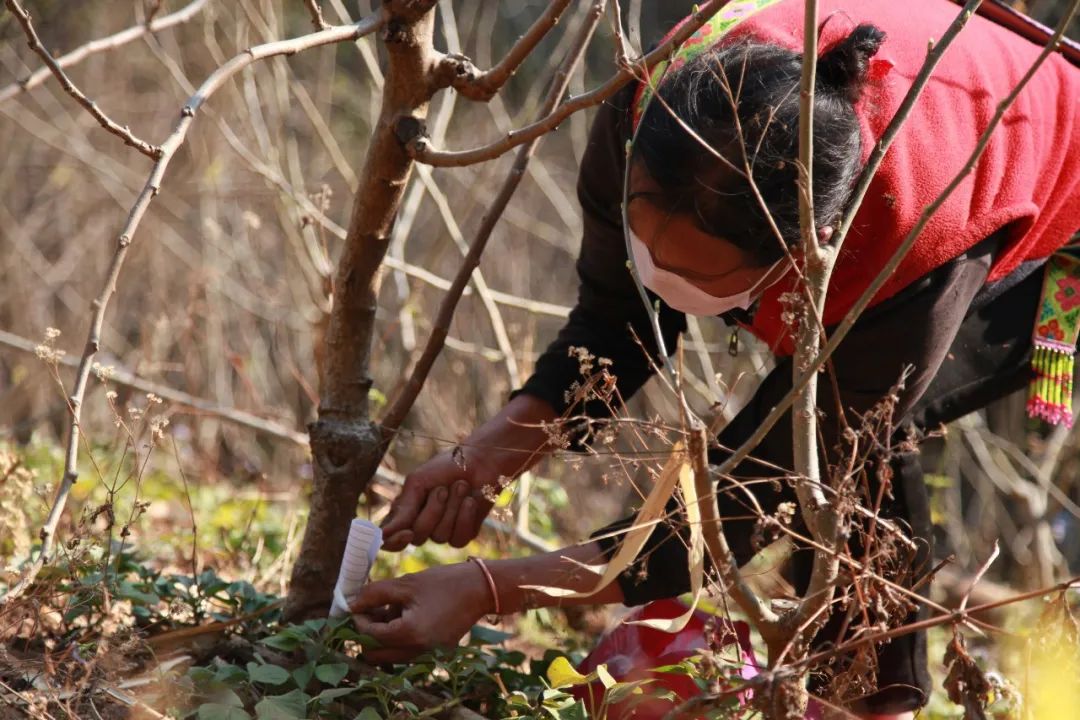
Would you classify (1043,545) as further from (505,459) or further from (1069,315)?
(505,459)

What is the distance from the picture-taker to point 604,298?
7.46ft

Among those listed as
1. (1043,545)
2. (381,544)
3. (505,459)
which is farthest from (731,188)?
(1043,545)

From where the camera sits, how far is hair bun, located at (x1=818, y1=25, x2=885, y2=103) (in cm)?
159

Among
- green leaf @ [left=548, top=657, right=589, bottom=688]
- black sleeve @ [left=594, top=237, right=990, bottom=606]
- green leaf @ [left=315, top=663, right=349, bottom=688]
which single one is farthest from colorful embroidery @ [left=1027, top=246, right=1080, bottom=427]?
green leaf @ [left=315, top=663, right=349, bottom=688]

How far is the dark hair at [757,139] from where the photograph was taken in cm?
159

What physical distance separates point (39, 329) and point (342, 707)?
4.32 meters

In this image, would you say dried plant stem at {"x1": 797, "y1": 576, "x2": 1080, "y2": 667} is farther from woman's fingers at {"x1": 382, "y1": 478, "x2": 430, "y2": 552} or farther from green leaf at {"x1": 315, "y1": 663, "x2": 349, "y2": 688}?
woman's fingers at {"x1": 382, "y1": 478, "x2": 430, "y2": 552}

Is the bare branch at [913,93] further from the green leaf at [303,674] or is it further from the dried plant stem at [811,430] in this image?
the green leaf at [303,674]

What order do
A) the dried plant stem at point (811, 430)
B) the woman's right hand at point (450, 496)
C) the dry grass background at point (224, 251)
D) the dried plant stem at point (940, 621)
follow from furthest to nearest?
the dry grass background at point (224, 251) < the woman's right hand at point (450, 496) < the dried plant stem at point (811, 430) < the dried plant stem at point (940, 621)

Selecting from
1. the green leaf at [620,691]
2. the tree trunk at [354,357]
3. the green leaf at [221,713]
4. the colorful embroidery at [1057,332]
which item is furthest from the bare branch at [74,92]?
the colorful embroidery at [1057,332]

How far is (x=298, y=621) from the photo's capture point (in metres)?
2.10

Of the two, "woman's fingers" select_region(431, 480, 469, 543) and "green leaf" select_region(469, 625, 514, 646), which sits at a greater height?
"woman's fingers" select_region(431, 480, 469, 543)

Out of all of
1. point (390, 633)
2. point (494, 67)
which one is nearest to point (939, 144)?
point (494, 67)

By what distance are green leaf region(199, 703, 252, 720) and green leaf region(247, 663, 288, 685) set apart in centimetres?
10
